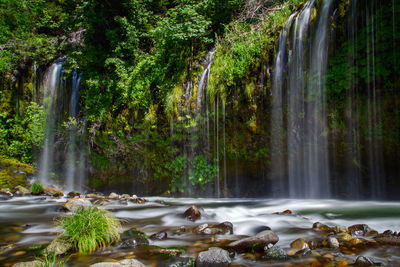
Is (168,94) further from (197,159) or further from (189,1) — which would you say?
(189,1)

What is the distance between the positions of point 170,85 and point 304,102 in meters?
4.99

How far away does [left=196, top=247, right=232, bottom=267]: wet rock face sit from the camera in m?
3.41

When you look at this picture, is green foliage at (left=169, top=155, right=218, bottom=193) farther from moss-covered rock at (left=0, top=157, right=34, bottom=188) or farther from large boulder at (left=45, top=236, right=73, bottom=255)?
moss-covered rock at (left=0, top=157, right=34, bottom=188)

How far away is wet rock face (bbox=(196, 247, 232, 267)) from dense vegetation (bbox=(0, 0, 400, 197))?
19.8 ft

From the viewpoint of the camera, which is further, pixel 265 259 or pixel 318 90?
pixel 318 90

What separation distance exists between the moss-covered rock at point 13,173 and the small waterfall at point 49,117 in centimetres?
70

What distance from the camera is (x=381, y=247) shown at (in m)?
3.89

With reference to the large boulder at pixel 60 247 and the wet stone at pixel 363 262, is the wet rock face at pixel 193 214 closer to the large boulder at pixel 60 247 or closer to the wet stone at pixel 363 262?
the large boulder at pixel 60 247

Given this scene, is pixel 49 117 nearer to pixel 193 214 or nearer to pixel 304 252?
pixel 193 214

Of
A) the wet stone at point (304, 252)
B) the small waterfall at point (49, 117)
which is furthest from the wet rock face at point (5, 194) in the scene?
the wet stone at point (304, 252)

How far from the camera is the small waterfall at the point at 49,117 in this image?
47.8 ft

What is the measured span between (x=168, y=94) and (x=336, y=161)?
6169 mm

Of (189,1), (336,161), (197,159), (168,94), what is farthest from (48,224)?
(189,1)

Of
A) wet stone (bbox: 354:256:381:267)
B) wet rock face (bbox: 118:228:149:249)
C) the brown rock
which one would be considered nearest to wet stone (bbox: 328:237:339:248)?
the brown rock
